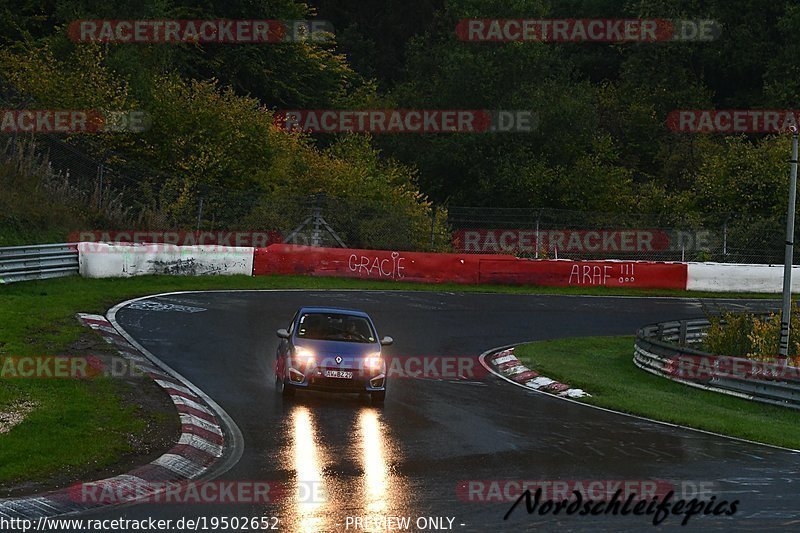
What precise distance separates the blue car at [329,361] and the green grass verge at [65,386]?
2.53 metres

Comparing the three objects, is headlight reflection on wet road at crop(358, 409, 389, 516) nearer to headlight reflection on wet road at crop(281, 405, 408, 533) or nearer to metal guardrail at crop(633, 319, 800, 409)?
headlight reflection on wet road at crop(281, 405, 408, 533)

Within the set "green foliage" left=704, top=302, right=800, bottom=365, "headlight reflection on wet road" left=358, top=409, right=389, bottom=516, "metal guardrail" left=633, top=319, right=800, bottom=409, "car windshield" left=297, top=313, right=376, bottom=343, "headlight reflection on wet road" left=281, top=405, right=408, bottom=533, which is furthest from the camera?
"green foliage" left=704, top=302, right=800, bottom=365

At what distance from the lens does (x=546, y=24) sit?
218ft

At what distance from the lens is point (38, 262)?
2856 centimetres

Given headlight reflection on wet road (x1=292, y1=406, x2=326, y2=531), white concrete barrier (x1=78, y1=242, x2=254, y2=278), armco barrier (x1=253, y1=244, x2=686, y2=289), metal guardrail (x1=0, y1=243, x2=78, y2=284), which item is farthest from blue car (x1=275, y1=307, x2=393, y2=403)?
armco barrier (x1=253, y1=244, x2=686, y2=289)

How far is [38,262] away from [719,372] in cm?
1702

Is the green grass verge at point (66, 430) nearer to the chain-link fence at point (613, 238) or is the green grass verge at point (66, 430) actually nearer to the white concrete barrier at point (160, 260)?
the white concrete barrier at point (160, 260)

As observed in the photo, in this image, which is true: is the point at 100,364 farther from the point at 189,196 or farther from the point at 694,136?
the point at 694,136

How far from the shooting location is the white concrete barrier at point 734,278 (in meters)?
39.3

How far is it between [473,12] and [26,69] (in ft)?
104

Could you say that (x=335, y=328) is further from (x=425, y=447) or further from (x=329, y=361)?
(x=425, y=447)

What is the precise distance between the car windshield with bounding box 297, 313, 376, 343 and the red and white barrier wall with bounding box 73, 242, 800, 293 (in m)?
14.4

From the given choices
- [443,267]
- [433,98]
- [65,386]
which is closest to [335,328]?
[65,386]

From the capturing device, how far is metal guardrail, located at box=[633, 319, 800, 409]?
19.8m
